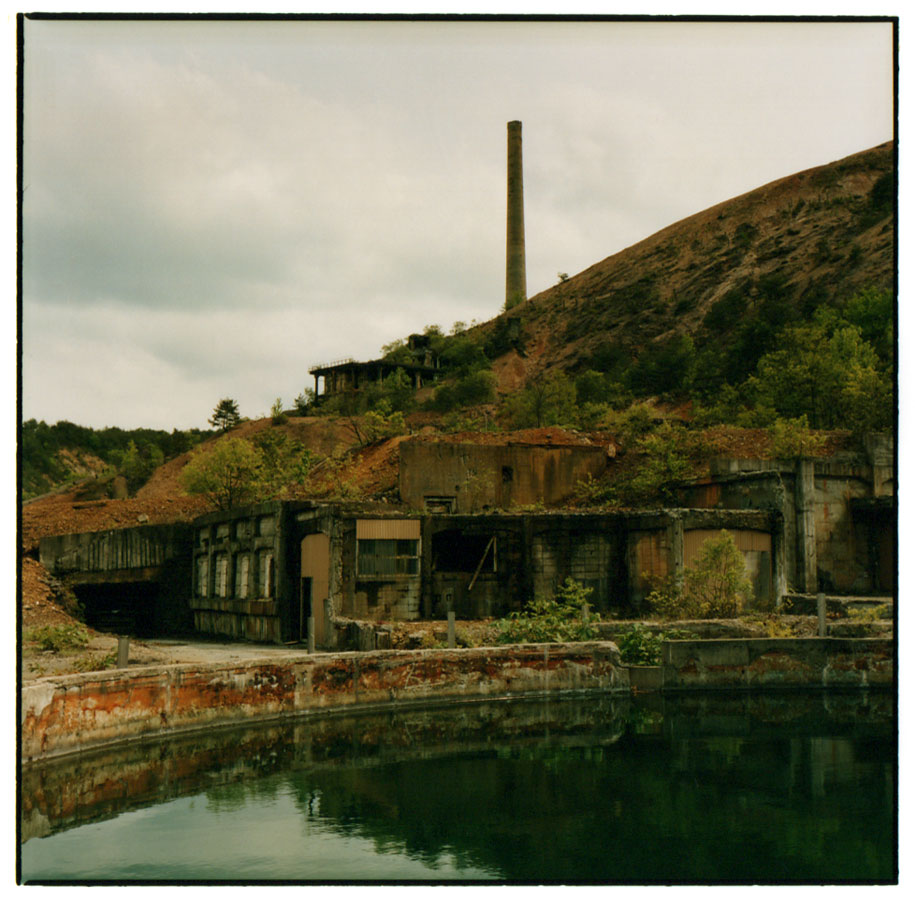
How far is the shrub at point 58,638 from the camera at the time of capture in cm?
2033

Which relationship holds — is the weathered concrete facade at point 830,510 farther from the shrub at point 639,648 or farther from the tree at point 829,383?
the shrub at point 639,648

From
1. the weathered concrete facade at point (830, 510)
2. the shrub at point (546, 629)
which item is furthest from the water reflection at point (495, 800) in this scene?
the weathered concrete facade at point (830, 510)

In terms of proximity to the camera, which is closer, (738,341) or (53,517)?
(53,517)

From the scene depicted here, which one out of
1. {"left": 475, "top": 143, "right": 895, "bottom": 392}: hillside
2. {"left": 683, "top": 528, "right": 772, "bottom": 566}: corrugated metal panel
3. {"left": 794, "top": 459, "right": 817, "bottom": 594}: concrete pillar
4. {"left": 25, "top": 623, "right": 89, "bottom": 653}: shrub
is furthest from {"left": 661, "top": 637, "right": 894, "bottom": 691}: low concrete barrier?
{"left": 475, "top": 143, "right": 895, "bottom": 392}: hillside

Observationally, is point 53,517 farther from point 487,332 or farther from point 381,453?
point 487,332

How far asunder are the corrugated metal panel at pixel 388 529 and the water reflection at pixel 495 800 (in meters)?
8.70

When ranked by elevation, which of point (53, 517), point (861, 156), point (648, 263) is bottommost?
point (53, 517)

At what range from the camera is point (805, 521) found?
3322cm

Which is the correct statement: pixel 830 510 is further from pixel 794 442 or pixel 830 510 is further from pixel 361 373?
pixel 361 373

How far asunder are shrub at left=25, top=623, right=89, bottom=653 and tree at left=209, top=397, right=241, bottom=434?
61900 millimetres

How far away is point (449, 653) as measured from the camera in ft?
65.1

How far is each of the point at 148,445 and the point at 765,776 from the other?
225 feet

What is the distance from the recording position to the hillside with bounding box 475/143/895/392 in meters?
74.0

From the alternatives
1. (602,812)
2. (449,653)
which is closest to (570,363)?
(449,653)
